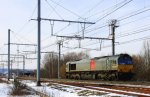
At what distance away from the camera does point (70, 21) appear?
32219mm

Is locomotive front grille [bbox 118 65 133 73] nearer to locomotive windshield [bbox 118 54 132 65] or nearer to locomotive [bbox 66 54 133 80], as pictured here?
locomotive [bbox 66 54 133 80]

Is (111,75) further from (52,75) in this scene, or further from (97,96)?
(52,75)

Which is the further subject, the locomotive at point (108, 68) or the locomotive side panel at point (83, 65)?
the locomotive side panel at point (83, 65)

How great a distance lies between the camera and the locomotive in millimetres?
40531

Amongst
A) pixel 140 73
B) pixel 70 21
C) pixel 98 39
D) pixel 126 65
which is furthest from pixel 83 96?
pixel 140 73

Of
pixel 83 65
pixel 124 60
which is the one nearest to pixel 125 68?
pixel 124 60

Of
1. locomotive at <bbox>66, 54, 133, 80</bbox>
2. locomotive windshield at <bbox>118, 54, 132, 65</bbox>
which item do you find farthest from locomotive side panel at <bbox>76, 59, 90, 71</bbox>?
locomotive windshield at <bbox>118, 54, 132, 65</bbox>

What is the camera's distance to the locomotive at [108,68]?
133 ft

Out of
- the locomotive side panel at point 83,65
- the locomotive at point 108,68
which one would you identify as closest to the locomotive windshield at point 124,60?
the locomotive at point 108,68

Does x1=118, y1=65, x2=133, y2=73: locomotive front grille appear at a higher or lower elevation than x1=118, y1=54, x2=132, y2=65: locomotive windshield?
lower

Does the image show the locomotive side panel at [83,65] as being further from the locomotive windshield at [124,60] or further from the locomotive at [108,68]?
the locomotive windshield at [124,60]

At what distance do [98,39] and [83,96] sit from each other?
26.3 meters

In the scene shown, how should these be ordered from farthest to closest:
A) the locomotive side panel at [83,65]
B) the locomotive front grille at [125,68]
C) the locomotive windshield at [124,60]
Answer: the locomotive side panel at [83,65]
the locomotive windshield at [124,60]
the locomotive front grille at [125,68]

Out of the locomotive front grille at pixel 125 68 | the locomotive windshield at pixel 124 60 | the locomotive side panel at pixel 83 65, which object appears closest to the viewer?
the locomotive front grille at pixel 125 68
